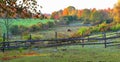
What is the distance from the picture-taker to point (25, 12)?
1515 cm

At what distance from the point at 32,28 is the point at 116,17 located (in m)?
25.3

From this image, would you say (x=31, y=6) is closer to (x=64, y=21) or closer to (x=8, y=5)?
(x=8, y=5)

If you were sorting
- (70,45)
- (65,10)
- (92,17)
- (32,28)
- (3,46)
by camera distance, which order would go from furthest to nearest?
(65,10), (92,17), (32,28), (70,45), (3,46)

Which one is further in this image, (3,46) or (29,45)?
(29,45)

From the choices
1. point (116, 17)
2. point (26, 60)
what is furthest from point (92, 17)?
point (26, 60)

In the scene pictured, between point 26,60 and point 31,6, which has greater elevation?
point 31,6

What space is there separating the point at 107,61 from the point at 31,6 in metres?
6.60

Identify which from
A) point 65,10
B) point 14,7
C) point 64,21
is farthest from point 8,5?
point 65,10

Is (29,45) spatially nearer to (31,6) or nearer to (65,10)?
(31,6)

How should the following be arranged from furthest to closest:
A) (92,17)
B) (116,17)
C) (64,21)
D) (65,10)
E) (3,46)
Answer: (65,10) → (92,17) → (64,21) → (116,17) → (3,46)

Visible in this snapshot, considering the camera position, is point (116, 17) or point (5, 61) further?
point (116, 17)

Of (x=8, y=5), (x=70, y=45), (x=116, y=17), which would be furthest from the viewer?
(x=116, y=17)

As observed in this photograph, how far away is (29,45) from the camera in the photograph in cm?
2986

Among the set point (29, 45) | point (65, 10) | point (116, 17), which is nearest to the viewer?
point (29, 45)
